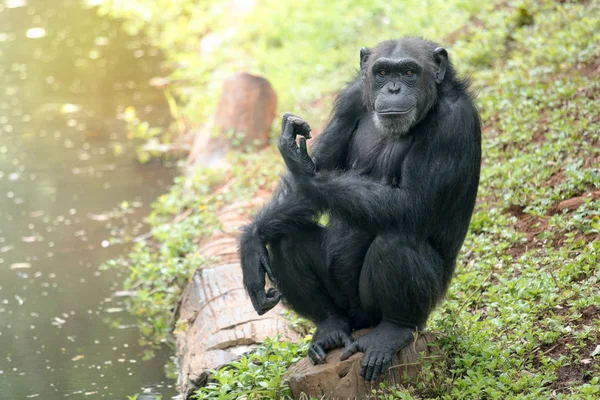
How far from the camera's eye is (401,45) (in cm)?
505

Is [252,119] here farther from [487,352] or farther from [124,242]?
[487,352]

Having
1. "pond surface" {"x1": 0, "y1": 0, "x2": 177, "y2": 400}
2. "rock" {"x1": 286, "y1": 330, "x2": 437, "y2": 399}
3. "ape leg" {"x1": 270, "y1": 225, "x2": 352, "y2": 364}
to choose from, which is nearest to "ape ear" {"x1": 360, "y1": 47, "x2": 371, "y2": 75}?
"ape leg" {"x1": 270, "y1": 225, "x2": 352, "y2": 364}

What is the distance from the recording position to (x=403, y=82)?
496 cm

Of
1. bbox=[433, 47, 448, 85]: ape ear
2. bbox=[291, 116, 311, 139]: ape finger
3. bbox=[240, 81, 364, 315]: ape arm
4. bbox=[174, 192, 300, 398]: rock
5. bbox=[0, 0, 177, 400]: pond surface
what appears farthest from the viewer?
bbox=[0, 0, 177, 400]: pond surface

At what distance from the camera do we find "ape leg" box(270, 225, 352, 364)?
5223 mm

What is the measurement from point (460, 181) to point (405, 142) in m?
0.42

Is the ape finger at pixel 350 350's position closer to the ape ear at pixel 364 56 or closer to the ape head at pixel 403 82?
the ape head at pixel 403 82

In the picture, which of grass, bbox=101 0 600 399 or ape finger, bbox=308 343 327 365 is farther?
ape finger, bbox=308 343 327 365

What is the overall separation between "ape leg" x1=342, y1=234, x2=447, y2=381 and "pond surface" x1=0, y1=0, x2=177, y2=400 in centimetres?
224

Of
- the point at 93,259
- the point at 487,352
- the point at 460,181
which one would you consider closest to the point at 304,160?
the point at 460,181

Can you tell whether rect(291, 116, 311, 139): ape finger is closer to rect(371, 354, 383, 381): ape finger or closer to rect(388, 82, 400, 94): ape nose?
rect(388, 82, 400, 94): ape nose

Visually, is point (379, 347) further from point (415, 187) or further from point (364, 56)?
point (364, 56)

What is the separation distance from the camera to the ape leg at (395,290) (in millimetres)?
4793

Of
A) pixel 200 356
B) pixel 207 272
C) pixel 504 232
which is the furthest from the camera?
pixel 207 272
